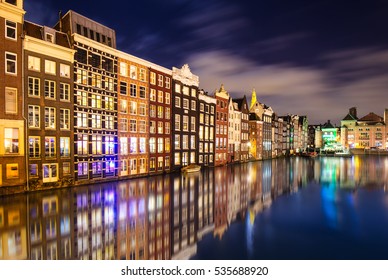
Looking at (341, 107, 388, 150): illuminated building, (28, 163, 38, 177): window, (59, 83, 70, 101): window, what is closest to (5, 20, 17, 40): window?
(59, 83, 70, 101): window

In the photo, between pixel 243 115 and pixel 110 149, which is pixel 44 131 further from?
pixel 243 115

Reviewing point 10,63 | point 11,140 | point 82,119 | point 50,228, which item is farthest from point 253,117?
point 50,228

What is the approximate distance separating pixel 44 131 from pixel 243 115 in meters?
63.3

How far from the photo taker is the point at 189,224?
2066 cm

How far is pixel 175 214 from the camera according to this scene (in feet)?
75.0

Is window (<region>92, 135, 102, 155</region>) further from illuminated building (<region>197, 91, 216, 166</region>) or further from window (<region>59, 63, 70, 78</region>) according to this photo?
illuminated building (<region>197, 91, 216, 166</region>)

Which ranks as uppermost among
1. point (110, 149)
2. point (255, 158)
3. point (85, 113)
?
point (85, 113)

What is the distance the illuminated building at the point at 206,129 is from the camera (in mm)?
61656

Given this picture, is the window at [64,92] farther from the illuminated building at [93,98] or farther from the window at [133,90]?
the window at [133,90]

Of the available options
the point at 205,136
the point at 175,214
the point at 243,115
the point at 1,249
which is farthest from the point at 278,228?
the point at 243,115

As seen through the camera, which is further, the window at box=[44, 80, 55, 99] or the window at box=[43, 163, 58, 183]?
the window at box=[44, 80, 55, 99]

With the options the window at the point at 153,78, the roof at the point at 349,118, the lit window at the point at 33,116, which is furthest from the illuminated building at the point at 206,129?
the roof at the point at 349,118

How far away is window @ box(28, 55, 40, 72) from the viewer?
31.1m

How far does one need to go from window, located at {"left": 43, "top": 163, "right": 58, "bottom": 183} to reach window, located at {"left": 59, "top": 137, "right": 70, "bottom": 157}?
175cm
